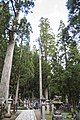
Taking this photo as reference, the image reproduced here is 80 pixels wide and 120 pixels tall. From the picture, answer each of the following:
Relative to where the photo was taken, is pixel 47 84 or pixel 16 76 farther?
pixel 47 84

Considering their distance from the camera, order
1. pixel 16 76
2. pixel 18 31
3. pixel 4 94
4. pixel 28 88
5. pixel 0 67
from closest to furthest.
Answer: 1. pixel 4 94
2. pixel 18 31
3. pixel 0 67
4. pixel 16 76
5. pixel 28 88

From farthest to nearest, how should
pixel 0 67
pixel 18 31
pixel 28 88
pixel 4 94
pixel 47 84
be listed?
1. pixel 28 88
2. pixel 47 84
3. pixel 0 67
4. pixel 18 31
5. pixel 4 94

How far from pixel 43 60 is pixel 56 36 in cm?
442

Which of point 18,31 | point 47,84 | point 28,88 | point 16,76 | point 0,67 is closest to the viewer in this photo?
point 18,31

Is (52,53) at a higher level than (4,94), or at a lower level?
higher

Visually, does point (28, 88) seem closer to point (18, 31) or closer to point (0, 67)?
point (0, 67)

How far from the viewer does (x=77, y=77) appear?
40.8m

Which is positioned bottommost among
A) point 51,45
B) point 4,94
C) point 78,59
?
point 4,94

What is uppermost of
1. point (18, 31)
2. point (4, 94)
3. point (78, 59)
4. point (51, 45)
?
point (51, 45)

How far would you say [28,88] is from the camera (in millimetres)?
60844

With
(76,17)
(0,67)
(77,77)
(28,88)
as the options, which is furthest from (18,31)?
(28,88)

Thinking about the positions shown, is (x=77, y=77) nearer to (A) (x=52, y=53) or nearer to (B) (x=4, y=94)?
(A) (x=52, y=53)

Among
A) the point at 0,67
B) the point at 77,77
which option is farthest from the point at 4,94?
the point at 77,77

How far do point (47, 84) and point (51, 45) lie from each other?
6.66m
